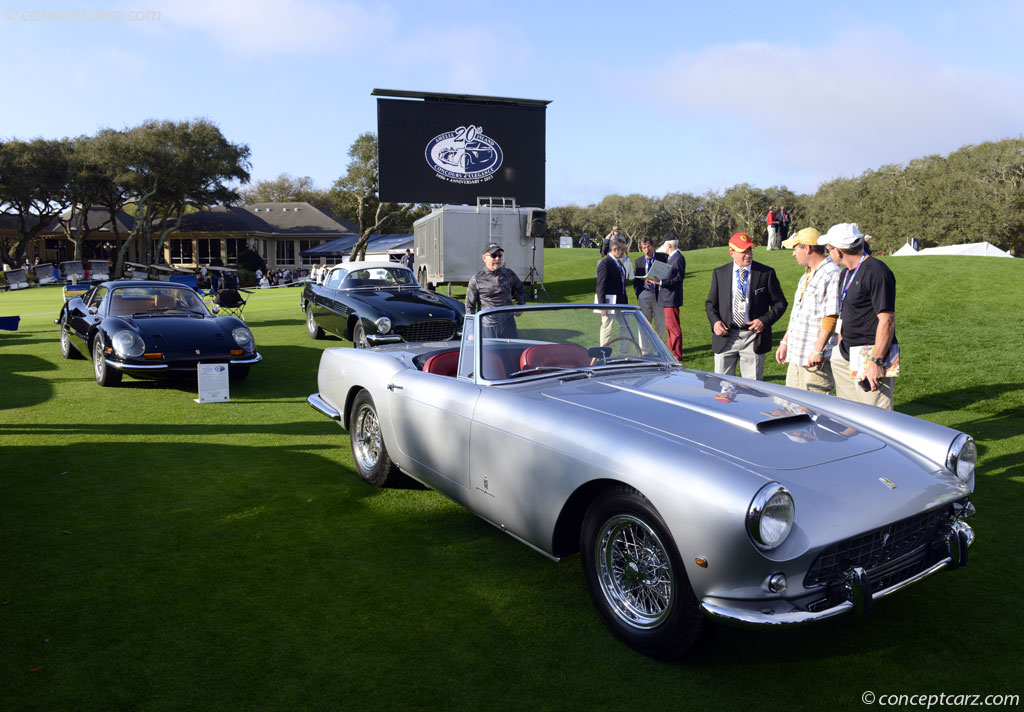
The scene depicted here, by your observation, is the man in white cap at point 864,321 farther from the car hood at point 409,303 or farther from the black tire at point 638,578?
the car hood at point 409,303

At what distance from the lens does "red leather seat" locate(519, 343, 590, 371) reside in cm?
416

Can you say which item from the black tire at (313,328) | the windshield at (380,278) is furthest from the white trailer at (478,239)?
the windshield at (380,278)

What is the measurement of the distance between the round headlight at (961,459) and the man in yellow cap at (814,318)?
206 centimetres

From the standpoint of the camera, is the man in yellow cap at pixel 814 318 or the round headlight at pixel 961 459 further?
the man in yellow cap at pixel 814 318

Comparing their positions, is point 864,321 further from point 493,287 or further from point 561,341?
point 493,287

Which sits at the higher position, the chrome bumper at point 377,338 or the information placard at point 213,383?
the chrome bumper at point 377,338

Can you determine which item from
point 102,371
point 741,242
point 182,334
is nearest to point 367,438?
point 741,242

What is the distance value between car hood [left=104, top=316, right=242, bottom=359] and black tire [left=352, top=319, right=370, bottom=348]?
7.90 feet

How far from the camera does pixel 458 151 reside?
2309 cm

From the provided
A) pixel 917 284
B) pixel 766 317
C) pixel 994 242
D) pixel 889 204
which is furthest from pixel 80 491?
pixel 889 204

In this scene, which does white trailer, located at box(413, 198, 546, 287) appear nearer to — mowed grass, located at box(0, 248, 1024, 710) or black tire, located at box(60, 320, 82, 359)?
black tire, located at box(60, 320, 82, 359)

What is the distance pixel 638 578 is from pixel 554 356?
1.58 m

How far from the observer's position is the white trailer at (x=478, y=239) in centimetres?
1834

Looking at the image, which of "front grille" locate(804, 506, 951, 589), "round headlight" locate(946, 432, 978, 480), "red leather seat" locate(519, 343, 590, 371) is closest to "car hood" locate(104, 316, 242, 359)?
"red leather seat" locate(519, 343, 590, 371)
